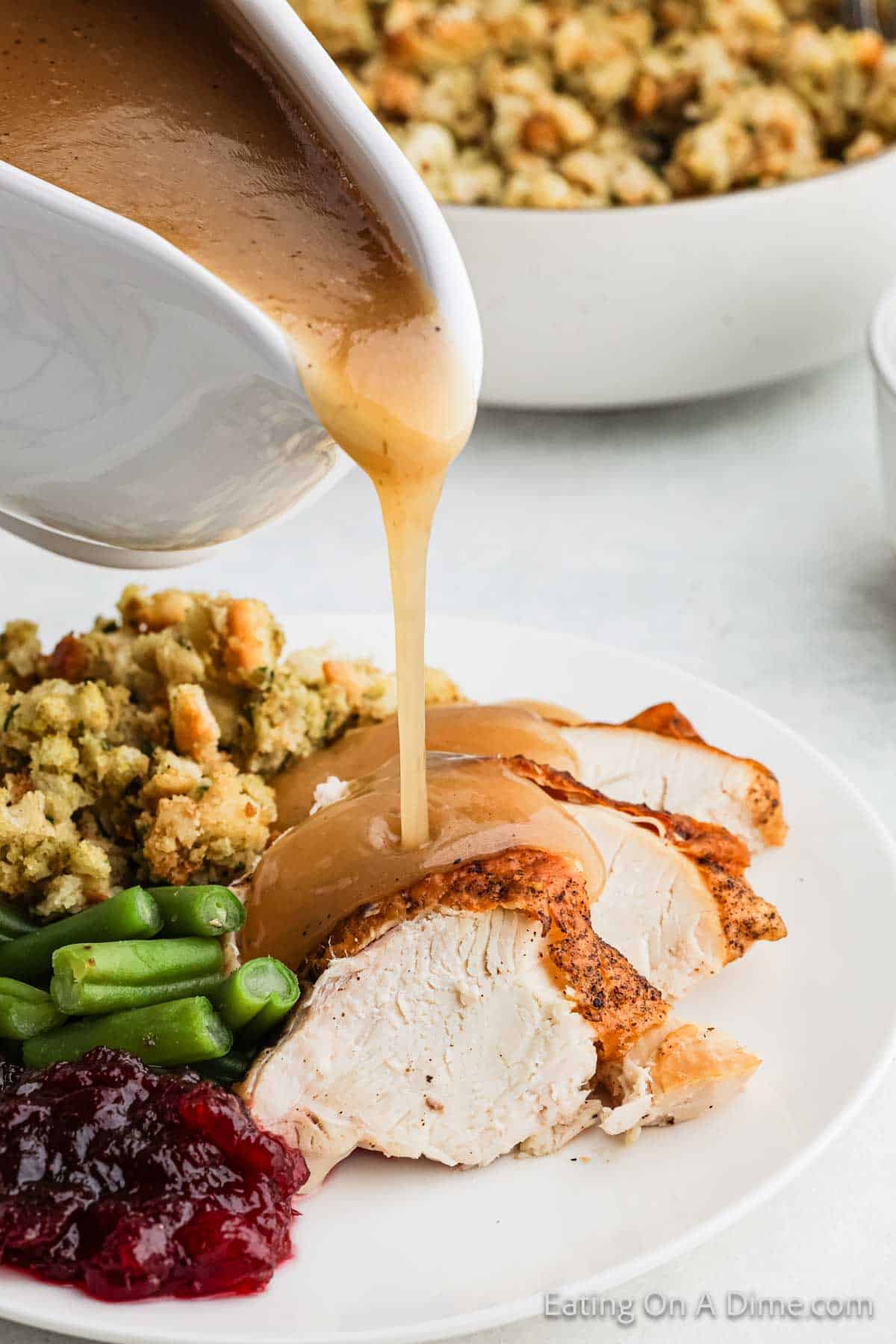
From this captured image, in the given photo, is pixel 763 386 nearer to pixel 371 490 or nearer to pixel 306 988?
pixel 371 490

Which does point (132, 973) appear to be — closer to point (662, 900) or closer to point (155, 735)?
point (155, 735)

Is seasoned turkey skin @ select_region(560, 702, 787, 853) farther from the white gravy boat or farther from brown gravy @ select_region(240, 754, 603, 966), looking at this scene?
the white gravy boat

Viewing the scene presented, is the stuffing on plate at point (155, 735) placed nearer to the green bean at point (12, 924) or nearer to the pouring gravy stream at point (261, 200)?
the green bean at point (12, 924)

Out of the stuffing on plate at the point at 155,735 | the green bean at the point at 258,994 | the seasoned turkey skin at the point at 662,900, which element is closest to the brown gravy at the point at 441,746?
the stuffing on plate at the point at 155,735

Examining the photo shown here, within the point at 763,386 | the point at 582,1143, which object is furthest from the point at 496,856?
the point at 763,386

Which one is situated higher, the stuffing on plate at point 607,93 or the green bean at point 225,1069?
the stuffing on plate at point 607,93

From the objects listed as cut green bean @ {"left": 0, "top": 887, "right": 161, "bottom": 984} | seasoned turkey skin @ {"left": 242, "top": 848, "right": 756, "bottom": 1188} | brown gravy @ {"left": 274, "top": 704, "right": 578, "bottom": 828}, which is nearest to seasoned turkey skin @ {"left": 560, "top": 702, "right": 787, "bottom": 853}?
brown gravy @ {"left": 274, "top": 704, "right": 578, "bottom": 828}
